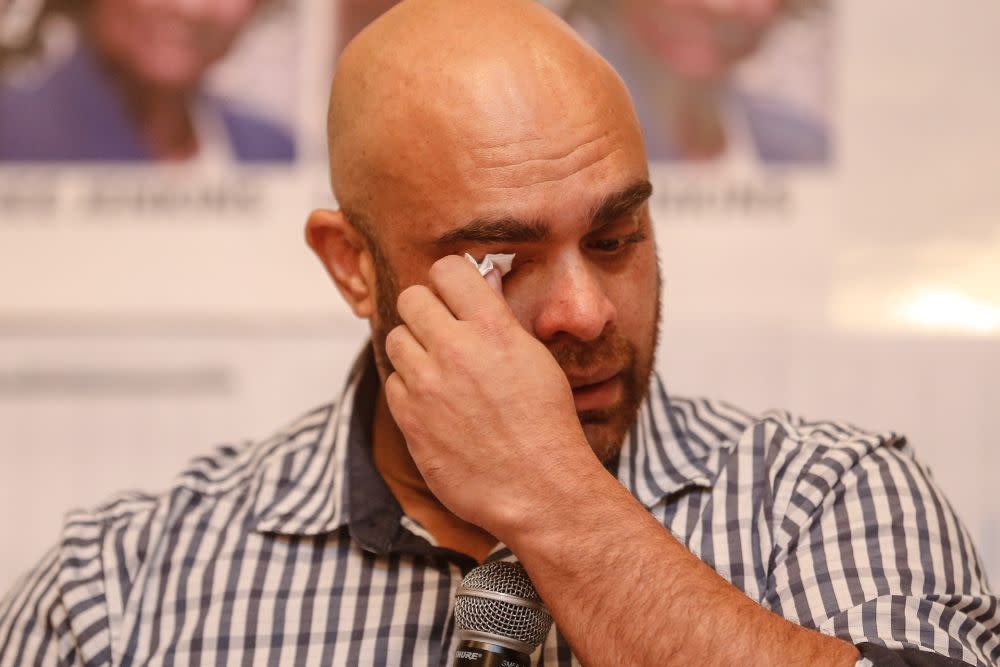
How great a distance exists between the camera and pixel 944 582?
1.12m

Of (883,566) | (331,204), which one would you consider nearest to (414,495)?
(883,566)

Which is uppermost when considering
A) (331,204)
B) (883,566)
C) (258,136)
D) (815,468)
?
(258,136)

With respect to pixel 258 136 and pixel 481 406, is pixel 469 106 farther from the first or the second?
pixel 258 136

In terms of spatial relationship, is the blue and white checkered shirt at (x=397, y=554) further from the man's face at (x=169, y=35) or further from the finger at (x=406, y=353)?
the man's face at (x=169, y=35)

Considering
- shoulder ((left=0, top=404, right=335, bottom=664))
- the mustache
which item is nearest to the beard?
the mustache

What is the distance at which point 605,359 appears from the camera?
1.24 m

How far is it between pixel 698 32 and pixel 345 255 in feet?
3.21

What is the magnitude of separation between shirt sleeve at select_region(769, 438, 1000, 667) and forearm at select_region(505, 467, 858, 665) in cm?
9

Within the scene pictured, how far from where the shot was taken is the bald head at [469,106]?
1.26 metres

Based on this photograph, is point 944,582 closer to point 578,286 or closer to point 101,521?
point 578,286

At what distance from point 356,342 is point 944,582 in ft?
4.15

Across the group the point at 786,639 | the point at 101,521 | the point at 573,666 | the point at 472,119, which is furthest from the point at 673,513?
the point at 101,521

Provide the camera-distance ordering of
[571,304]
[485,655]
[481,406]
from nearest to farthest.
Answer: [485,655], [481,406], [571,304]

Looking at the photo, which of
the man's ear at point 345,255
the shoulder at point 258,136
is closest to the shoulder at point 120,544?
the man's ear at point 345,255
